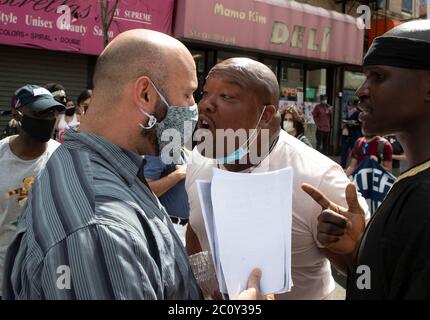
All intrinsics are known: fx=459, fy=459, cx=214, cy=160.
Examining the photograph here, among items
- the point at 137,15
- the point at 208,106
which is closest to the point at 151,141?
the point at 208,106

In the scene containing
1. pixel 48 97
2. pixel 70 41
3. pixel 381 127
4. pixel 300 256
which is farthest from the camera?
pixel 70 41

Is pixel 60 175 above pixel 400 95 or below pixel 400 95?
below

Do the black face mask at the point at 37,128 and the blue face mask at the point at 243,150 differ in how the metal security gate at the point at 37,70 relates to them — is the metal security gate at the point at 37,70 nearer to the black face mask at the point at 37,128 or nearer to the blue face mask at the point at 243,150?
the black face mask at the point at 37,128

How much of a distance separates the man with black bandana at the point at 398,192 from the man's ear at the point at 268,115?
592mm

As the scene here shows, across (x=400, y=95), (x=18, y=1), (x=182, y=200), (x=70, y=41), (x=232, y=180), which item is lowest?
(x=182, y=200)

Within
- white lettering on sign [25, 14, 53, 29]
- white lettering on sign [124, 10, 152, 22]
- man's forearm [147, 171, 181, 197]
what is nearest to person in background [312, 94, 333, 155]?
white lettering on sign [124, 10, 152, 22]

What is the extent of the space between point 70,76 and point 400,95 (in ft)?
33.2

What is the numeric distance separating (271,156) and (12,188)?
5.76ft

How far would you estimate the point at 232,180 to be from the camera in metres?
1.49

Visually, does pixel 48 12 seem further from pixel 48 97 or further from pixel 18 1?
pixel 48 97

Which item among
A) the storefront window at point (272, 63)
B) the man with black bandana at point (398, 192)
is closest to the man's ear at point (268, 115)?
the man with black bandana at point (398, 192)

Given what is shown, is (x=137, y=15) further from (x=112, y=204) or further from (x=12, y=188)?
(x=112, y=204)
